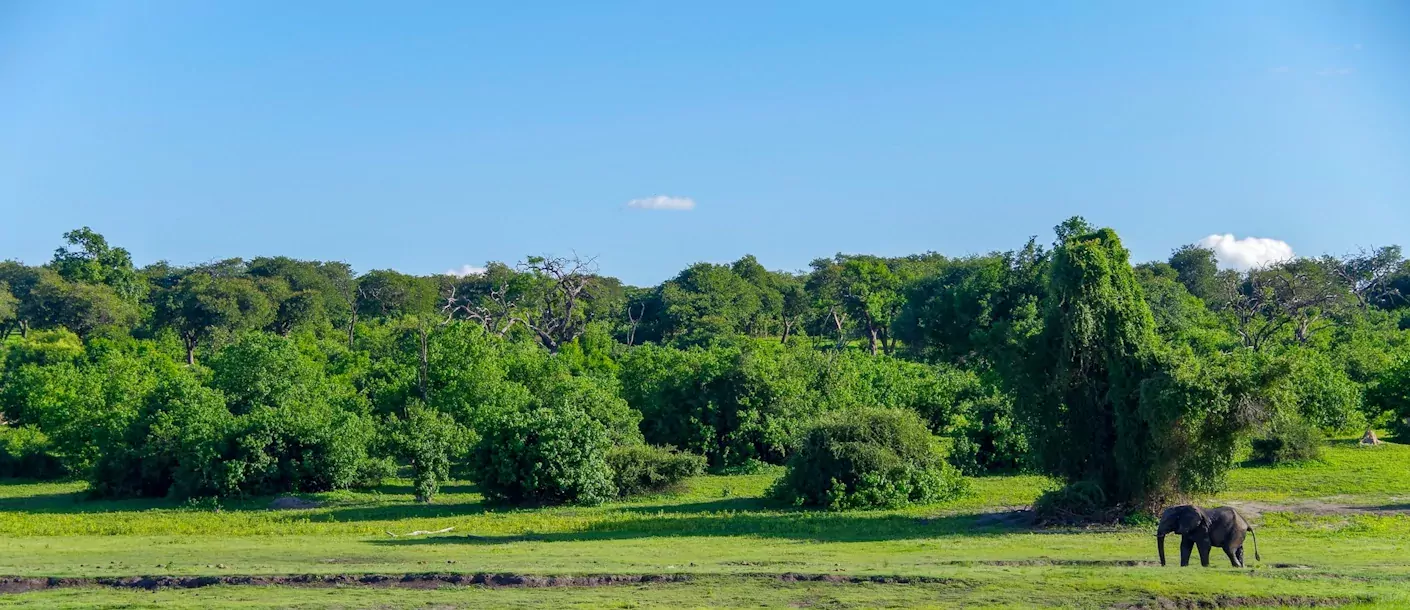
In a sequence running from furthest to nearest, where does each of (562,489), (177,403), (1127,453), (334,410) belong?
(334,410)
(177,403)
(562,489)
(1127,453)

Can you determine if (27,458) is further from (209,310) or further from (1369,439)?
(1369,439)

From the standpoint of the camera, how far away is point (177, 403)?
4409 cm

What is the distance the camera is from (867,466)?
36.0 meters

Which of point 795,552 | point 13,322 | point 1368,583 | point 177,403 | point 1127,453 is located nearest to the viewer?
point 1368,583

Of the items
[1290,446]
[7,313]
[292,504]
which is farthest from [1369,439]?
[7,313]

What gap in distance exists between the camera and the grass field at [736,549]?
68.6 feet

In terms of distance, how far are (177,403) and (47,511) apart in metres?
5.23

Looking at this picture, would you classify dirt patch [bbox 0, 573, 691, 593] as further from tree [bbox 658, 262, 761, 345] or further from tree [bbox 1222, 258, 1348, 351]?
tree [bbox 658, 262, 761, 345]

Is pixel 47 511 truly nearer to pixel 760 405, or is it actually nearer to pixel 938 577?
pixel 760 405

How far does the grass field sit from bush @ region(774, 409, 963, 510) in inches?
38.5

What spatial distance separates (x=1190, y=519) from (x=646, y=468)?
66.4 feet

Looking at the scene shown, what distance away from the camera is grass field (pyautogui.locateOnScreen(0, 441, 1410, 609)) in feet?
68.6

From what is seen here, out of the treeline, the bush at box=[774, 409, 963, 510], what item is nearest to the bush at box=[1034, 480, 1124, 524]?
the treeline

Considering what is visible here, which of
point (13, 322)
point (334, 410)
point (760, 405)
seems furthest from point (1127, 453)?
point (13, 322)
